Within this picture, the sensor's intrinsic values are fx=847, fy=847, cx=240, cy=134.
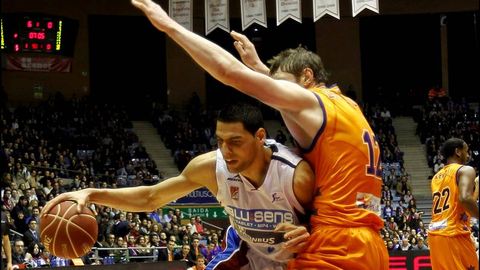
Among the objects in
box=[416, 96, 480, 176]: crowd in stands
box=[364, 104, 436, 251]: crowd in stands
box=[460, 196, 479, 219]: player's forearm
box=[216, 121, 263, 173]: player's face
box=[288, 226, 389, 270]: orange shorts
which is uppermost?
box=[216, 121, 263, 173]: player's face

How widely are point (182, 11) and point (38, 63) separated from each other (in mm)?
10694

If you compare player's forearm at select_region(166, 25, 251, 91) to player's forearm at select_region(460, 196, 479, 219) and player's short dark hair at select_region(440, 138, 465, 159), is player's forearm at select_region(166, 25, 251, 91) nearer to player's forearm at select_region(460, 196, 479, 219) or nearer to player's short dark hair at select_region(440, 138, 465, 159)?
player's forearm at select_region(460, 196, 479, 219)

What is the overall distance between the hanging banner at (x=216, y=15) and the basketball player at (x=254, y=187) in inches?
478

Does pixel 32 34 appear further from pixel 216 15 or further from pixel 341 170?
pixel 341 170

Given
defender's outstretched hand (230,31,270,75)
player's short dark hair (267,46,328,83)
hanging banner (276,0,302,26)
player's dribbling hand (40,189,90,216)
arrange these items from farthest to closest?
hanging banner (276,0,302,26) → defender's outstretched hand (230,31,270,75) → player's dribbling hand (40,189,90,216) → player's short dark hair (267,46,328,83)

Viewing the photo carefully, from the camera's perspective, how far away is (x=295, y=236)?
4.01 meters

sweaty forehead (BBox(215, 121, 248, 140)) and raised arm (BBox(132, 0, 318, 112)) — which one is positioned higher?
raised arm (BBox(132, 0, 318, 112))

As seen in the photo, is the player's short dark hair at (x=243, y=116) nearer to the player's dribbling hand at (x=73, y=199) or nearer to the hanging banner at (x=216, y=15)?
the player's dribbling hand at (x=73, y=199)

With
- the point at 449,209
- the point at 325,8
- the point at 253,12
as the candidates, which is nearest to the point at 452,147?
the point at 449,209

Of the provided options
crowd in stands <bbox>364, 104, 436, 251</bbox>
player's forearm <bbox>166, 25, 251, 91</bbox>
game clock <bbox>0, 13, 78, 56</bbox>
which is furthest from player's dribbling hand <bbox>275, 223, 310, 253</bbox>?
game clock <bbox>0, 13, 78, 56</bbox>

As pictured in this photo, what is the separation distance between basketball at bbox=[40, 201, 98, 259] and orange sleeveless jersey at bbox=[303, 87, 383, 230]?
132 cm

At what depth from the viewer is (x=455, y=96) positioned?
97.4 feet

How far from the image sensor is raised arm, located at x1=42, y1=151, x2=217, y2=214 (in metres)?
4.48

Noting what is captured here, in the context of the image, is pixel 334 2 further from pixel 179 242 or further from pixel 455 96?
pixel 455 96
